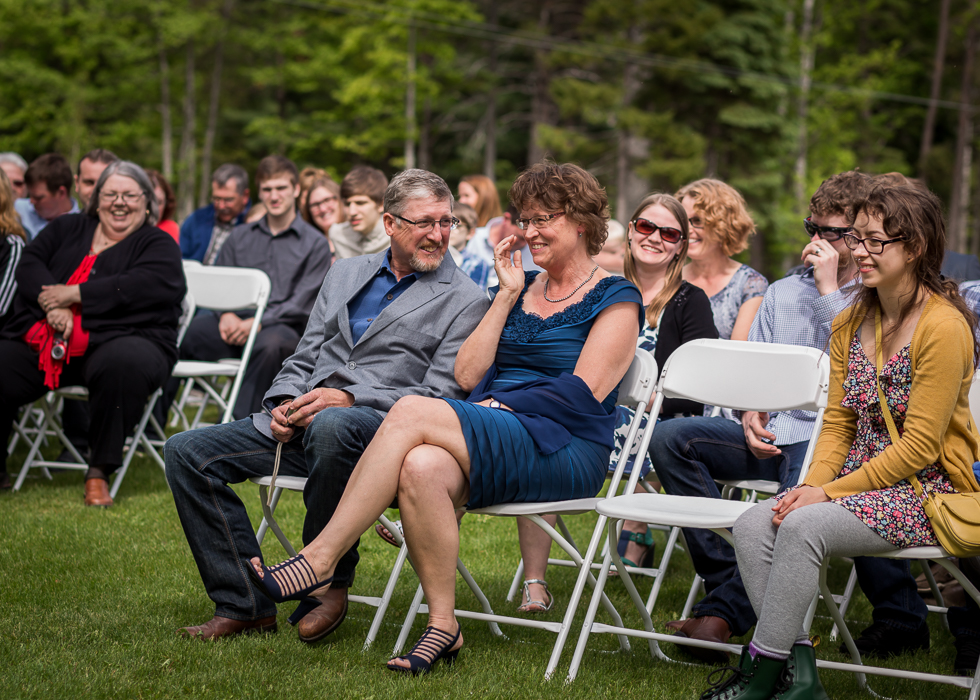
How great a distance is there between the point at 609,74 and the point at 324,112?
8.53 m

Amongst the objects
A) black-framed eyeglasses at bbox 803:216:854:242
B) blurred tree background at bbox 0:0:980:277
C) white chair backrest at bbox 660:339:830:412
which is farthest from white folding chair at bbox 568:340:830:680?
blurred tree background at bbox 0:0:980:277

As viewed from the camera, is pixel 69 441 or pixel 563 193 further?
pixel 69 441

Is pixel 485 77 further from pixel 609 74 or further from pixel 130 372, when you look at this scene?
pixel 130 372

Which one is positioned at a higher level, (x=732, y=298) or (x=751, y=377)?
(x=732, y=298)

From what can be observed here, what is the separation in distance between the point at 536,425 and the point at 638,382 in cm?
58

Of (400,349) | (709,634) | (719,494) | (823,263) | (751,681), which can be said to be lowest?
(709,634)

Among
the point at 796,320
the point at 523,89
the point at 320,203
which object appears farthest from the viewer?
the point at 523,89

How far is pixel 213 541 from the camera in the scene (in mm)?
3436

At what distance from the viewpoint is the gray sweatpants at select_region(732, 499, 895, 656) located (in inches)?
109

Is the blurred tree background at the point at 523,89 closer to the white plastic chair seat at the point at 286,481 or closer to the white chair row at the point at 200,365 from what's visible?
the white chair row at the point at 200,365

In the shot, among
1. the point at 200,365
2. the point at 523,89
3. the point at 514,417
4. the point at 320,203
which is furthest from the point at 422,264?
the point at 523,89

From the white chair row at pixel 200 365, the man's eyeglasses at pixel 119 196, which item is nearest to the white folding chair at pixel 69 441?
the white chair row at pixel 200 365

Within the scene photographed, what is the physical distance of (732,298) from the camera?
4.88 meters

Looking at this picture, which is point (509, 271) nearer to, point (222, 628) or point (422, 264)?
point (422, 264)
